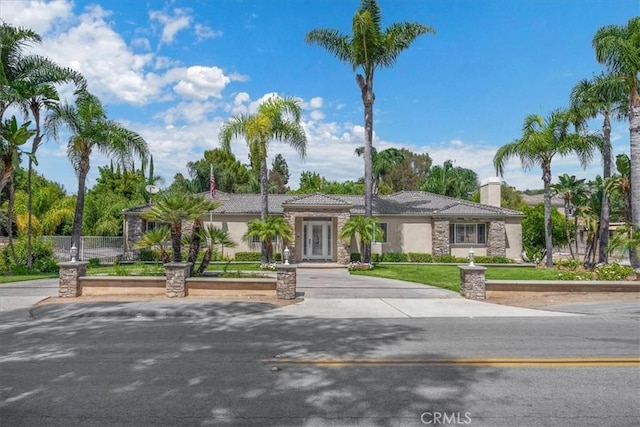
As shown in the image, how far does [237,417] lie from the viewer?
15.3 feet

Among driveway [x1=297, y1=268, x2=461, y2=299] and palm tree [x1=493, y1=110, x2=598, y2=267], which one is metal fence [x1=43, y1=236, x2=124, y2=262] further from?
palm tree [x1=493, y1=110, x2=598, y2=267]

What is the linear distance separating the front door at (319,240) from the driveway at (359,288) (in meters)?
6.36

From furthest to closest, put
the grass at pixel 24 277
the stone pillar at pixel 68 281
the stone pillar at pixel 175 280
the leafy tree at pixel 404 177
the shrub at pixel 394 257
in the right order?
the leafy tree at pixel 404 177
the shrub at pixel 394 257
the grass at pixel 24 277
the stone pillar at pixel 68 281
the stone pillar at pixel 175 280

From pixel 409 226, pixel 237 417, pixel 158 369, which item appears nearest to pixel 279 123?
pixel 409 226

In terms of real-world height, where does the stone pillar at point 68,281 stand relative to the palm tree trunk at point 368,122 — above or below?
below

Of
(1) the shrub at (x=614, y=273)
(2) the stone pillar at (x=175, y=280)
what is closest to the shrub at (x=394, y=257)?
(1) the shrub at (x=614, y=273)

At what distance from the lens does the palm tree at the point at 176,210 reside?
13.2 m

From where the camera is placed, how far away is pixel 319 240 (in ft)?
86.5

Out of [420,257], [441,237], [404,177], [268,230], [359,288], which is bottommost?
[359,288]

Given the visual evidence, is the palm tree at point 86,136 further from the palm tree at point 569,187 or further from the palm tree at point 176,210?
the palm tree at point 569,187

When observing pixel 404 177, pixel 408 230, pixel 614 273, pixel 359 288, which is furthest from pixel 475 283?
pixel 404 177

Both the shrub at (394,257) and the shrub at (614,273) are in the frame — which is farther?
the shrub at (394,257)

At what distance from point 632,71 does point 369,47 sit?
1172 centimetres

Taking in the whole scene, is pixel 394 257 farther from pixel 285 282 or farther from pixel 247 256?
pixel 285 282
